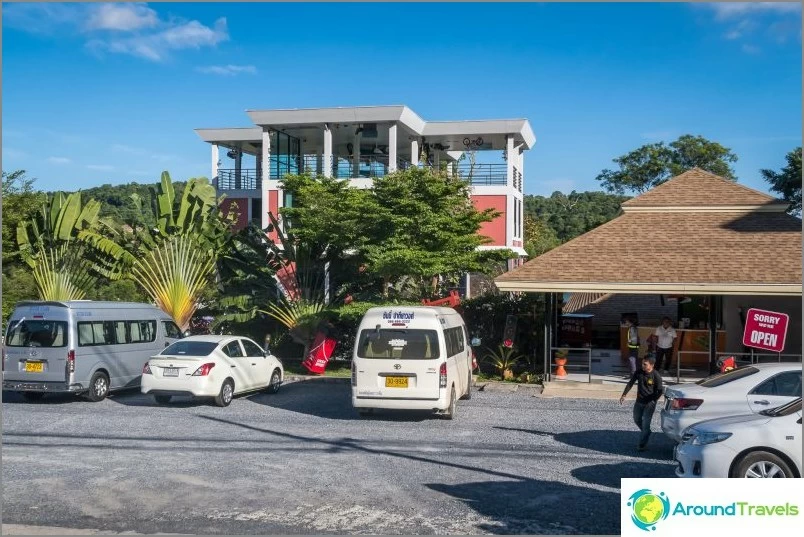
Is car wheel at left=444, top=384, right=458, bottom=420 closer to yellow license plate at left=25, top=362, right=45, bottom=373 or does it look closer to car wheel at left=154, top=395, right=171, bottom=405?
car wheel at left=154, top=395, right=171, bottom=405

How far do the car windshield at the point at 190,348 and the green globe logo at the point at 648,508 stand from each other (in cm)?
1176

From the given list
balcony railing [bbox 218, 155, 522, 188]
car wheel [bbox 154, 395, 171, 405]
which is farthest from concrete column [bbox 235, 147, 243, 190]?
car wheel [bbox 154, 395, 171, 405]

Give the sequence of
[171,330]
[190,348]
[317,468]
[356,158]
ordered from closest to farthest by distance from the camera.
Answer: [317,468], [190,348], [171,330], [356,158]

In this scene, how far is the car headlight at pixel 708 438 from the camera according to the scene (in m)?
9.32

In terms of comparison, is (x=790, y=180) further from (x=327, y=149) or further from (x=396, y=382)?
(x=396, y=382)

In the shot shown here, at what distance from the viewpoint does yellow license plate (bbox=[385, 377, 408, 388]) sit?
15.2 meters

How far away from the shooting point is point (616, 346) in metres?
28.3

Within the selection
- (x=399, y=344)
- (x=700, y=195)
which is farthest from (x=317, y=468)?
(x=700, y=195)

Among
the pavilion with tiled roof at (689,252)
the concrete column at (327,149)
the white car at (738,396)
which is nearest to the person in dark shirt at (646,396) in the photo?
the white car at (738,396)

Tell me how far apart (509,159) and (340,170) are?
811cm

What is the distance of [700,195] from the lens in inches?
933

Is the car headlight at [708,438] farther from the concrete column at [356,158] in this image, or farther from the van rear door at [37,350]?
the concrete column at [356,158]

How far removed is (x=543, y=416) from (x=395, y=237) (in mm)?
7513

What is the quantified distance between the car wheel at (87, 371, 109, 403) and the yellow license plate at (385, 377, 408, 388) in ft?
22.5
